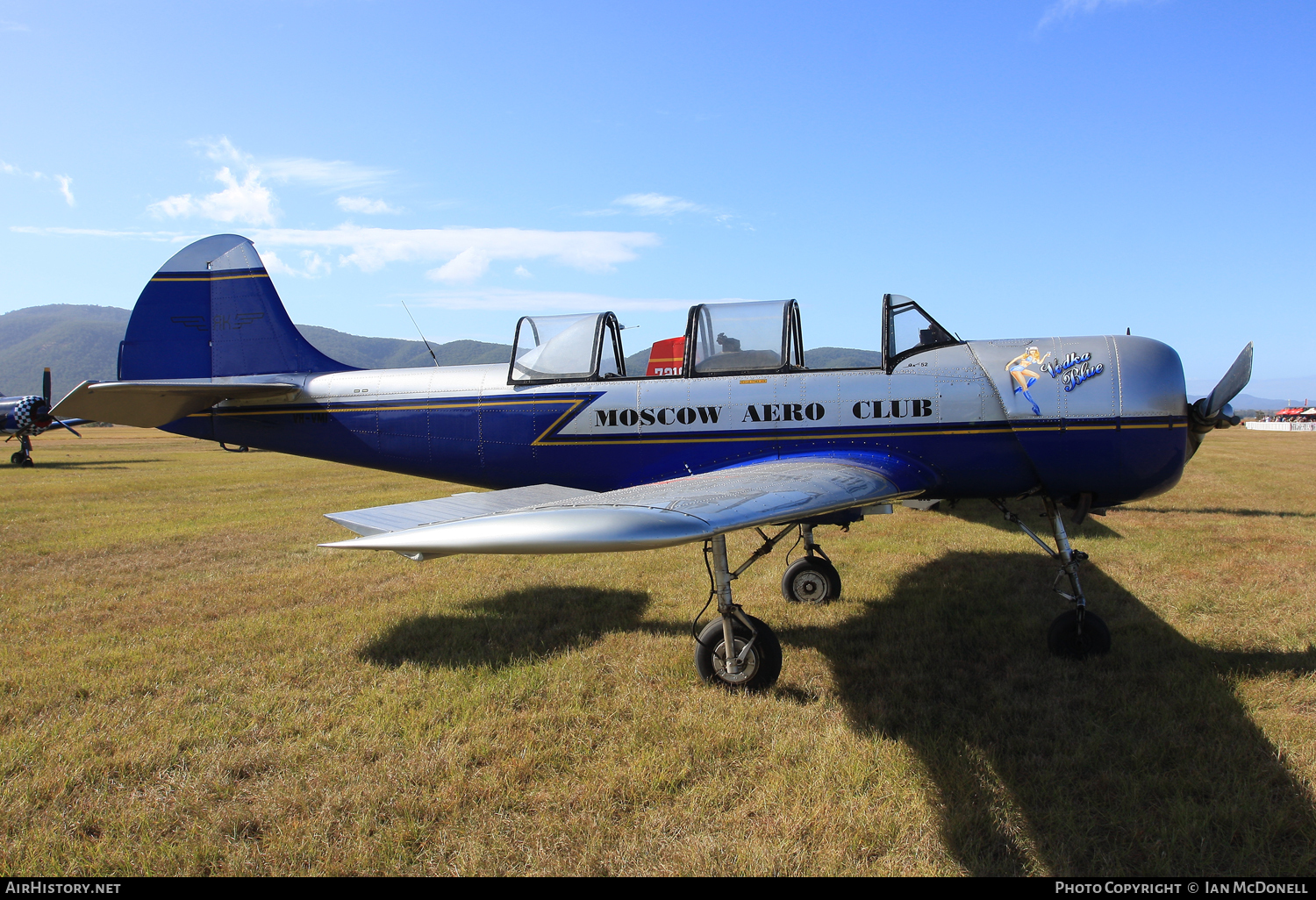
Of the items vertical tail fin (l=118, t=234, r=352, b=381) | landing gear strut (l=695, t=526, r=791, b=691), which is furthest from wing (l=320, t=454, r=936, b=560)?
vertical tail fin (l=118, t=234, r=352, b=381)

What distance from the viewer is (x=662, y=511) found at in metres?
3.32

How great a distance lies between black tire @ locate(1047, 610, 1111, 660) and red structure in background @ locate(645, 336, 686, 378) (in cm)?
362

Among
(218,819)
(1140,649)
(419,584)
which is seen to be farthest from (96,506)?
(1140,649)

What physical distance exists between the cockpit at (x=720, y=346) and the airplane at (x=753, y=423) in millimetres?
17

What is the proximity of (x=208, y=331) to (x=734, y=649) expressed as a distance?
277 inches

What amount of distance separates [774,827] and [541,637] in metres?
2.89

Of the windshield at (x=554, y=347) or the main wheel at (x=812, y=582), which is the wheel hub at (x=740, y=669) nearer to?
the main wheel at (x=812, y=582)

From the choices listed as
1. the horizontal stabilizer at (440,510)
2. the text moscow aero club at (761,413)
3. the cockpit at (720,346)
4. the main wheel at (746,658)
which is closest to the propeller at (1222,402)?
the cockpit at (720,346)

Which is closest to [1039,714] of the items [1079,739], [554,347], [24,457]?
[1079,739]

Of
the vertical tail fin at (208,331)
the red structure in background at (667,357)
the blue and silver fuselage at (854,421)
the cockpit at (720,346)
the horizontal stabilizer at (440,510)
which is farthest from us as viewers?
the vertical tail fin at (208,331)

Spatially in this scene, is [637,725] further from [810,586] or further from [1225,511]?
[1225,511]

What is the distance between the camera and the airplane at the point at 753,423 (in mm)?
4992
